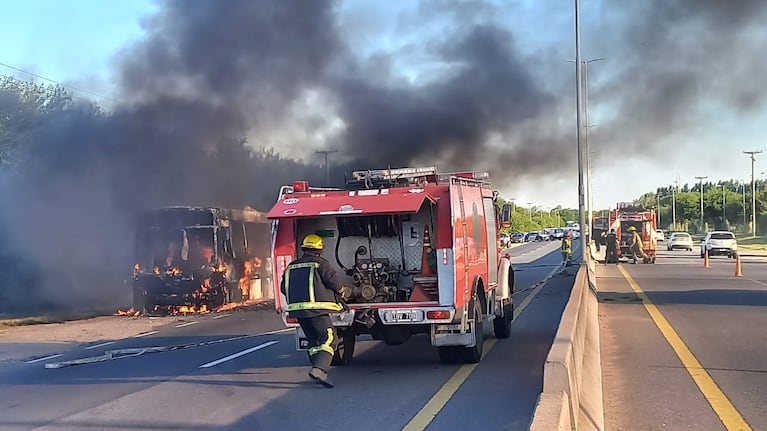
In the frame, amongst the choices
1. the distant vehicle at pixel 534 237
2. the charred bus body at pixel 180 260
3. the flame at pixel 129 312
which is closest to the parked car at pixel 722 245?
the charred bus body at pixel 180 260

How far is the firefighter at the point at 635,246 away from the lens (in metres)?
37.6

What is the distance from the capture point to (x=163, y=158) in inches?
923

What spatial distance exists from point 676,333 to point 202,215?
10553 mm

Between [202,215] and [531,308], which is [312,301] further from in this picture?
[202,215]

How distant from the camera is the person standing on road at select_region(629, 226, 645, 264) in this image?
3756 cm

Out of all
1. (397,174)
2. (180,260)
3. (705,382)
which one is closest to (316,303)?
(397,174)

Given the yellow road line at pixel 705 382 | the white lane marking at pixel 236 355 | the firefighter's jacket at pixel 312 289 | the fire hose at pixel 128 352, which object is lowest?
the yellow road line at pixel 705 382

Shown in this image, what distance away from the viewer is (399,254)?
10.3m

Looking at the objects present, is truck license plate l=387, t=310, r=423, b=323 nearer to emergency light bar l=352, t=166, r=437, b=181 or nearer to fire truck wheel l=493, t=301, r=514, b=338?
emergency light bar l=352, t=166, r=437, b=181

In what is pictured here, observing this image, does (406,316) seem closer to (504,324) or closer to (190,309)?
(504,324)

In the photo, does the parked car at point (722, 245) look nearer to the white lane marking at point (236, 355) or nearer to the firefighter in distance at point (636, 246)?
the firefighter in distance at point (636, 246)

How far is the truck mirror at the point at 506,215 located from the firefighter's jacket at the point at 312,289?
475 centimetres

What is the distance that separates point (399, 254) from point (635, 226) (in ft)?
98.9

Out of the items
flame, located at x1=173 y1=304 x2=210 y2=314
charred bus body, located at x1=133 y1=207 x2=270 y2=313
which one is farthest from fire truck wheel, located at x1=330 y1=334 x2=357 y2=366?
flame, located at x1=173 y1=304 x2=210 y2=314
